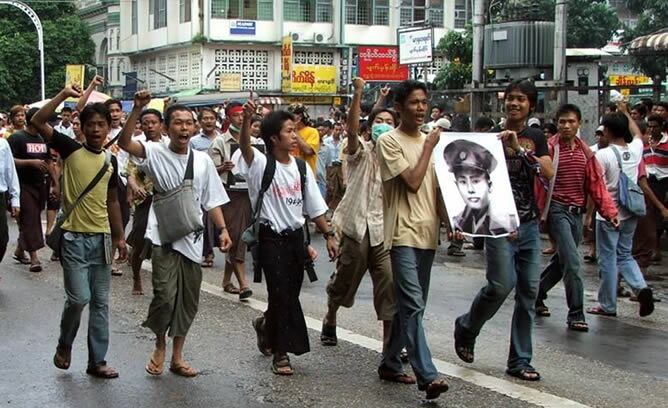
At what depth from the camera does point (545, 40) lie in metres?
22.1

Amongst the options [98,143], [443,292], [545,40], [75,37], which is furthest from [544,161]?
[75,37]

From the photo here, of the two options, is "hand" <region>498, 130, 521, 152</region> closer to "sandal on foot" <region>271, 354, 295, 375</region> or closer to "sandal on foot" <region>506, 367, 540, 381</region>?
"sandal on foot" <region>506, 367, 540, 381</region>

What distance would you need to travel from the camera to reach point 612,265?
9016mm

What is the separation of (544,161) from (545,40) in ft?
52.8

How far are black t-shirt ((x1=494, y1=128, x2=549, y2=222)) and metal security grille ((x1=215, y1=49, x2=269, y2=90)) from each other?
4027 cm

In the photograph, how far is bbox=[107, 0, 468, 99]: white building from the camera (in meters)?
45.9

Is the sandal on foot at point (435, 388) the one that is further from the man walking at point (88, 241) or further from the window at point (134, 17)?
the window at point (134, 17)

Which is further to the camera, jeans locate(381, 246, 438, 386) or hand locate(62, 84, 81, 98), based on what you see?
hand locate(62, 84, 81, 98)

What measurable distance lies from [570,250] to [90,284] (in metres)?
3.73

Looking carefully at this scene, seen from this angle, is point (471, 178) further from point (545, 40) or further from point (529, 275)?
point (545, 40)

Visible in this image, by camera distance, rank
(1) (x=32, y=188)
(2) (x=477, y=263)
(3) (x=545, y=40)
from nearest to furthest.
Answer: (1) (x=32, y=188) → (2) (x=477, y=263) → (3) (x=545, y=40)

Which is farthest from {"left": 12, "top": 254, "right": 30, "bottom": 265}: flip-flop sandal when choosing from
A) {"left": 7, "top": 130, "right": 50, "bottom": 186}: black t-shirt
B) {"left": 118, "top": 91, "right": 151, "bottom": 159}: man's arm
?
{"left": 118, "top": 91, "right": 151, "bottom": 159}: man's arm

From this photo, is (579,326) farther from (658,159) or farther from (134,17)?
(134,17)

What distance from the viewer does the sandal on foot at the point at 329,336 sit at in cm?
757
